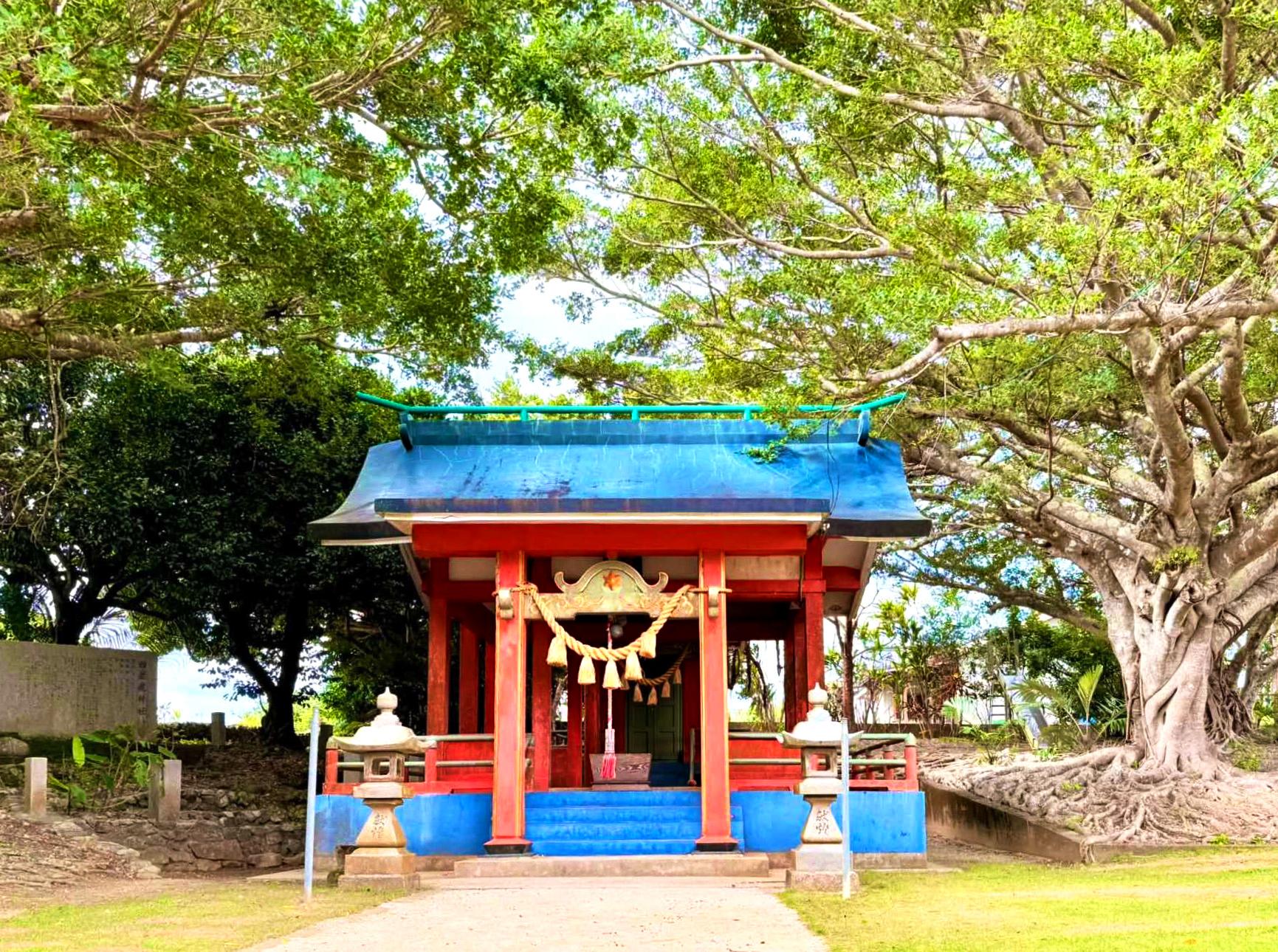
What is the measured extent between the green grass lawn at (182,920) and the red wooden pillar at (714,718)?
3034mm

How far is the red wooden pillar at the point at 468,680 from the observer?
1368 centimetres

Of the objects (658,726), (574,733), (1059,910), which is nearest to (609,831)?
(574,733)

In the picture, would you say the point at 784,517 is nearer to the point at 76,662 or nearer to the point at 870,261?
the point at 870,261

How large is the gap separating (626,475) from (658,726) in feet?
31.9

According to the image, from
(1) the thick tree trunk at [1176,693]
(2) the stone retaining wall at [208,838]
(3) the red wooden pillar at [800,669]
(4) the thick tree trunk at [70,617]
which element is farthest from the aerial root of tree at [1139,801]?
(4) the thick tree trunk at [70,617]

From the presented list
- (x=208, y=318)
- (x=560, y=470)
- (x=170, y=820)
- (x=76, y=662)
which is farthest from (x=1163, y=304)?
(x=76, y=662)

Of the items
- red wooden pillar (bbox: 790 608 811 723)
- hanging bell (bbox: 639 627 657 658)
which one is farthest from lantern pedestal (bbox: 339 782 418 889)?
red wooden pillar (bbox: 790 608 811 723)

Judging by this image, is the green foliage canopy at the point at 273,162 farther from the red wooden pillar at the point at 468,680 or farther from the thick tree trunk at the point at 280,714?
the thick tree trunk at the point at 280,714

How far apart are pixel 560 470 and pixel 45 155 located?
17.1 feet

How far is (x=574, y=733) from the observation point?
49.5ft

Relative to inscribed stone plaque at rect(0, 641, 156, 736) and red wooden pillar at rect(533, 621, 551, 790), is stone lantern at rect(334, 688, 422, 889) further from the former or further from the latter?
inscribed stone plaque at rect(0, 641, 156, 736)

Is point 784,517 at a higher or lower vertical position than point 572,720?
higher

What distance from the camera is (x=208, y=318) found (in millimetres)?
14211

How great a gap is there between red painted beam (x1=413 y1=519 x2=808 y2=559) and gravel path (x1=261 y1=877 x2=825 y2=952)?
2989 millimetres
